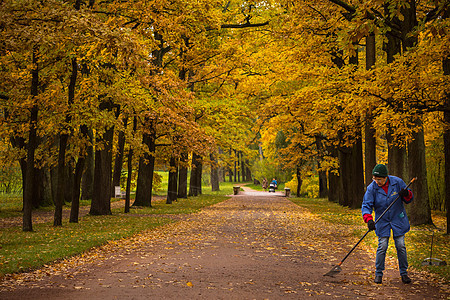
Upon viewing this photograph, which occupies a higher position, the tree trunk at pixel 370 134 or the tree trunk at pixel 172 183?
the tree trunk at pixel 370 134

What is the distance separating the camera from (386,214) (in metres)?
8.20

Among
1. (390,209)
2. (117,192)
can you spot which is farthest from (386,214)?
(117,192)

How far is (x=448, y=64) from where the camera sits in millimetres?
13836

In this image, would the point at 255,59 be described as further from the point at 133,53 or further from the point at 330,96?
the point at 133,53

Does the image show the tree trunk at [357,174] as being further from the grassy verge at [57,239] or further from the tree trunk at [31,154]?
the tree trunk at [31,154]

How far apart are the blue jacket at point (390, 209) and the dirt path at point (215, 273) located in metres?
0.82

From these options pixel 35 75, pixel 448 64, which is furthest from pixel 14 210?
pixel 448 64

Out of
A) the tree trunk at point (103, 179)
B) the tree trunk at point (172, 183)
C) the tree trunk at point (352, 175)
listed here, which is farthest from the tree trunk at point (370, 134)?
the tree trunk at point (172, 183)

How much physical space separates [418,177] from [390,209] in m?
8.11

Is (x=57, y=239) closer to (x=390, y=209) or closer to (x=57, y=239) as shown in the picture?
(x=57, y=239)

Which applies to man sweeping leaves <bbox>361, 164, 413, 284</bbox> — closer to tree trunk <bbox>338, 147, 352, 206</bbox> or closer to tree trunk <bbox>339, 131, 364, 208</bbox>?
tree trunk <bbox>339, 131, 364, 208</bbox>

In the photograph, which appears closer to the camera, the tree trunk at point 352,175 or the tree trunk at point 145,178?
the tree trunk at point 352,175

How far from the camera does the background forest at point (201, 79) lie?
10.8m

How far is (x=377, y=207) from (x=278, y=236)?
21.3 ft
